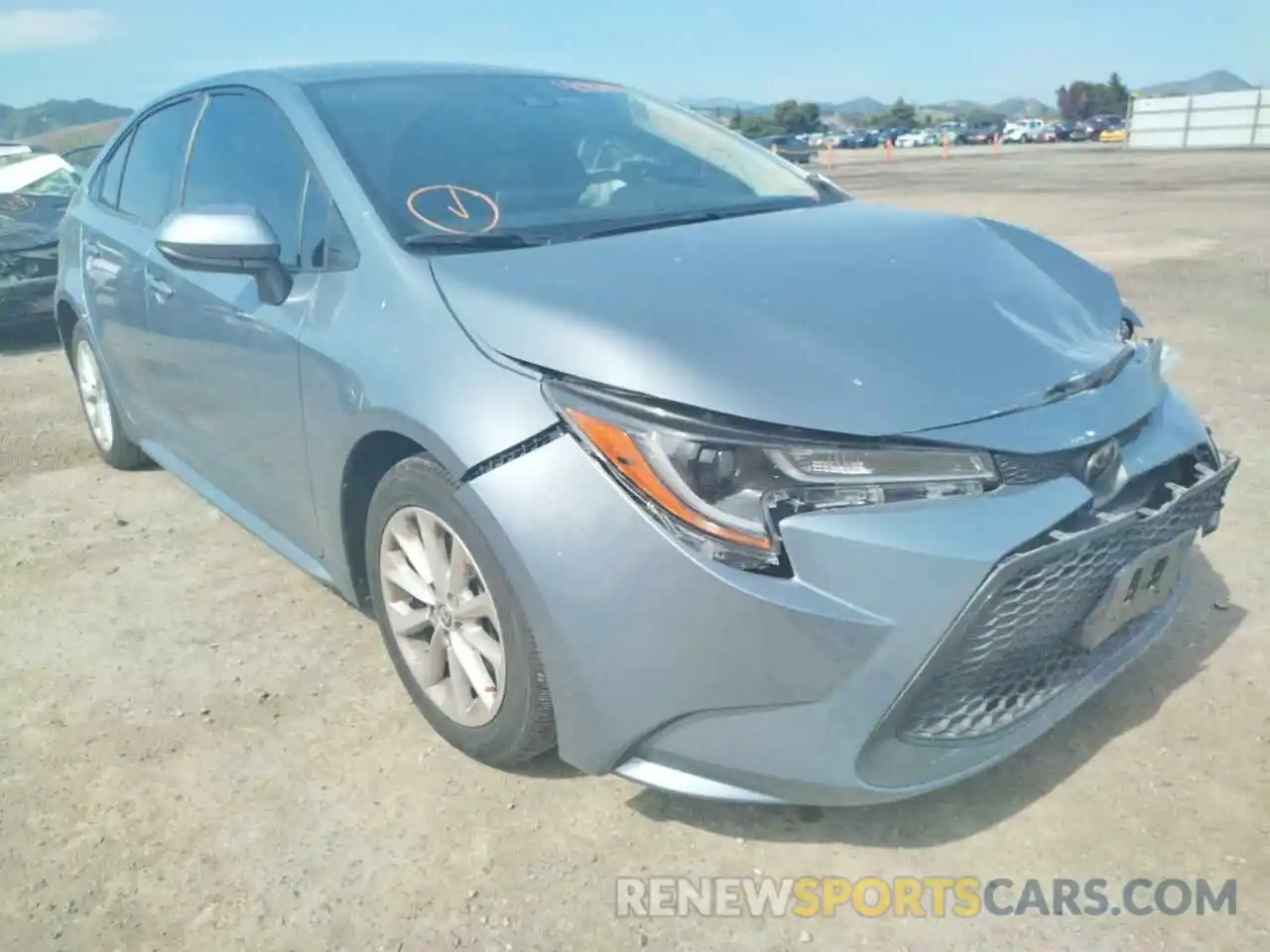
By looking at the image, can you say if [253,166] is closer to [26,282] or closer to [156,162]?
[156,162]

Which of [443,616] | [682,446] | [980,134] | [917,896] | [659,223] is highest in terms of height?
[659,223]

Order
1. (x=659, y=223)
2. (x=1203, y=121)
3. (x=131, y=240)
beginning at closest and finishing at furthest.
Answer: (x=659, y=223) < (x=131, y=240) < (x=1203, y=121)

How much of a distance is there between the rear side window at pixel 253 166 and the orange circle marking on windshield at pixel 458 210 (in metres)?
0.29

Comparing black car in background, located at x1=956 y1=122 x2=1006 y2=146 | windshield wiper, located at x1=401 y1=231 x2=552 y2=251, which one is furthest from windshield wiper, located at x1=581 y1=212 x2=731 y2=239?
black car in background, located at x1=956 y1=122 x2=1006 y2=146

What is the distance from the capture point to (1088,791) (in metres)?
2.29

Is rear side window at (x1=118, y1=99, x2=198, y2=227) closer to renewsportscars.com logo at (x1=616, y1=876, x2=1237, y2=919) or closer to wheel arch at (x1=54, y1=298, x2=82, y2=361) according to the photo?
wheel arch at (x1=54, y1=298, x2=82, y2=361)

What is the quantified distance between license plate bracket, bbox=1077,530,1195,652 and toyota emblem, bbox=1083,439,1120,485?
191mm

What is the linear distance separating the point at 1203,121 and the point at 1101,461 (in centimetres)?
4222

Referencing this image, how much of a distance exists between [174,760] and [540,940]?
3.68ft

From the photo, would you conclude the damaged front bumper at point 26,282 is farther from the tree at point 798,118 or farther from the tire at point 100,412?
the tree at point 798,118

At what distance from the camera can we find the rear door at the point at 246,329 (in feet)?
9.07

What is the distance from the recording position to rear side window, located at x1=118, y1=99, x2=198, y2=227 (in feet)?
12.0

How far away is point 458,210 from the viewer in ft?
8.65

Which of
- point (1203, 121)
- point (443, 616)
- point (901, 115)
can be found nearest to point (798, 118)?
point (901, 115)
